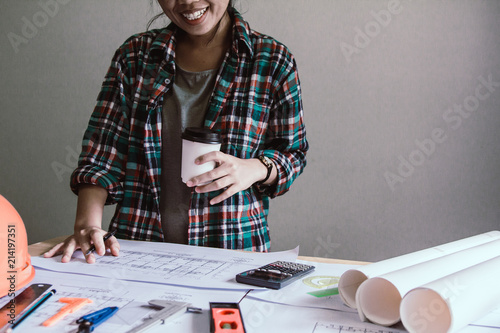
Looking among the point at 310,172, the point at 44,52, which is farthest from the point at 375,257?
the point at 44,52

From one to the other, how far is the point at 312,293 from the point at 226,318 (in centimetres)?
19

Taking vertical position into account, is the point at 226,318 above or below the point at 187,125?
below

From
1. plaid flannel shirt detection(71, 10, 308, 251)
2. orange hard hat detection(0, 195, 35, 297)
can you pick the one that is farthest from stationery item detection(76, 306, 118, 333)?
plaid flannel shirt detection(71, 10, 308, 251)

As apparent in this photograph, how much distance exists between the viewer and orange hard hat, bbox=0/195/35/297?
63cm

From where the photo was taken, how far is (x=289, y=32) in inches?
77.4

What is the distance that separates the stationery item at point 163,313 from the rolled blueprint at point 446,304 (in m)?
0.30

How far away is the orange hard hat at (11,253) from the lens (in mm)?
633

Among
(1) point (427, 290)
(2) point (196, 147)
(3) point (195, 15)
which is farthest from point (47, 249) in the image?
(1) point (427, 290)

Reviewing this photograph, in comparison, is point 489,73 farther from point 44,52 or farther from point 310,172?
point 44,52

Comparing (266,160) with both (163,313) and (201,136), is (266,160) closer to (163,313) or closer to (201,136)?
(201,136)

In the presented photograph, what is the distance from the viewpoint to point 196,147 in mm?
879

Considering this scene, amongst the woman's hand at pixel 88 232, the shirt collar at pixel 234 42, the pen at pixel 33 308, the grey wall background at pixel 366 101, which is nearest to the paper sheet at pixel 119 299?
the pen at pixel 33 308

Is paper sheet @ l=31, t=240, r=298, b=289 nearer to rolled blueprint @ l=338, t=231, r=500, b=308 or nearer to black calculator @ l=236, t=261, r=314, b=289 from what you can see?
black calculator @ l=236, t=261, r=314, b=289

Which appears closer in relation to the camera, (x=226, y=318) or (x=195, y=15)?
(x=226, y=318)
